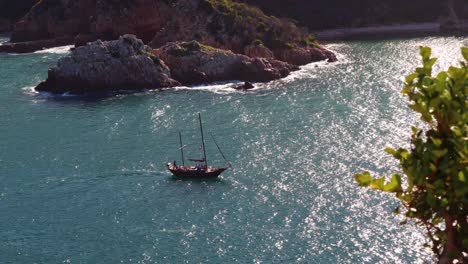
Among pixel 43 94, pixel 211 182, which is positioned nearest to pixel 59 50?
pixel 43 94

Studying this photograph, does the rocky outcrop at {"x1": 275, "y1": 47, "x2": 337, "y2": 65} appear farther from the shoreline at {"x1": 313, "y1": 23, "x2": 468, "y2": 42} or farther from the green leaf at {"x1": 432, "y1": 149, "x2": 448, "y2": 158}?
the green leaf at {"x1": 432, "y1": 149, "x2": 448, "y2": 158}

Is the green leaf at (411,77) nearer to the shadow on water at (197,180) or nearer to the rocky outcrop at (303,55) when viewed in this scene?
the shadow on water at (197,180)

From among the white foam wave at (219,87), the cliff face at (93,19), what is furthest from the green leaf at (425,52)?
the cliff face at (93,19)

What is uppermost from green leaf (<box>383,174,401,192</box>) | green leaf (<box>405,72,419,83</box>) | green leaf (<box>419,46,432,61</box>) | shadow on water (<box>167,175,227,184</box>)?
green leaf (<box>419,46,432,61</box>)

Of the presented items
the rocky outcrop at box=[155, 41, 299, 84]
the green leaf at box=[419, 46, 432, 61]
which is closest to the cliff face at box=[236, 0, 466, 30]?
the rocky outcrop at box=[155, 41, 299, 84]

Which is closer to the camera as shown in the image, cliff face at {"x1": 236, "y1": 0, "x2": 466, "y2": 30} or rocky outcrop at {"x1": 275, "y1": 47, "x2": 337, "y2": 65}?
rocky outcrop at {"x1": 275, "y1": 47, "x2": 337, "y2": 65}
